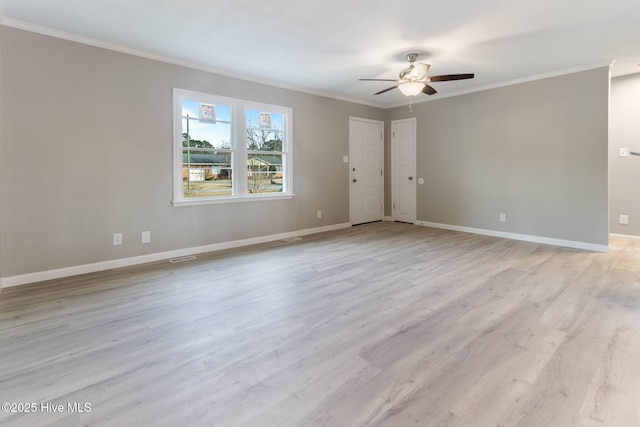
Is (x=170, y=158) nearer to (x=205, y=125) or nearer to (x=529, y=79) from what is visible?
(x=205, y=125)

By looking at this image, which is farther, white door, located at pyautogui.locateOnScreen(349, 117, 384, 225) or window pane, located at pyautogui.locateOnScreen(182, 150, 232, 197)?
white door, located at pyautogui.locateOnScreen(349, 117, 384, 225)

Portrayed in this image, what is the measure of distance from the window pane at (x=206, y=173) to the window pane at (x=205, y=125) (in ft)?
0.44

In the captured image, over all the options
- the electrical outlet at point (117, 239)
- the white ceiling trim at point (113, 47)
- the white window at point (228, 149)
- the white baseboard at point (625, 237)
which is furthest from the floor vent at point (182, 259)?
the white baseboard at point (625, 237)

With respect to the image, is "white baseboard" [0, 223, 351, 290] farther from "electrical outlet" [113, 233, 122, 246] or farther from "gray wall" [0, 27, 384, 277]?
"electrical outlet" [113, 233, 122, 246]

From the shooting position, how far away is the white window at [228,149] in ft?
13.8

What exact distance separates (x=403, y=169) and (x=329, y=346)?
17.4 feet

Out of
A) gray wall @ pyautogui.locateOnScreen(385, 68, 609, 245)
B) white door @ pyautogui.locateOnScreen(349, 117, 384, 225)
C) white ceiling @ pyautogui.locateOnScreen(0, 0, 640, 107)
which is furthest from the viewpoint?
white door @ pyautogui.locateOnScreen(349, 117, 384, 225)

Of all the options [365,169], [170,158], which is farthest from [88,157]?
[365,169]

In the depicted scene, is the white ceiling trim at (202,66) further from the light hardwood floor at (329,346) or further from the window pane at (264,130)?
the light hardwood floor at (329,346)

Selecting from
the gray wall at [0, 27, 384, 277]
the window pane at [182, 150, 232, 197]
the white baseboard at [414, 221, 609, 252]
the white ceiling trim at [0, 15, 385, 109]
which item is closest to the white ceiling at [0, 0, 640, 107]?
the white ceiling trim at [0, 15, 385, 109]

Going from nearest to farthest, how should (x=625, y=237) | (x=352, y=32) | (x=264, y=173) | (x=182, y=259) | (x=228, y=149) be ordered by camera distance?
1. (x=352, y=32)
2. (x=182, y=259)
3. (x=228, y=149)
4. (x=625, y=237)
5. (x=264, y=173)

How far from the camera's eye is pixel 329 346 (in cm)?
202

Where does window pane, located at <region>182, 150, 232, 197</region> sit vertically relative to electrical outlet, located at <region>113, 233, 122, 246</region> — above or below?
above

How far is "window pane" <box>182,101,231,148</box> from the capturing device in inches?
166
